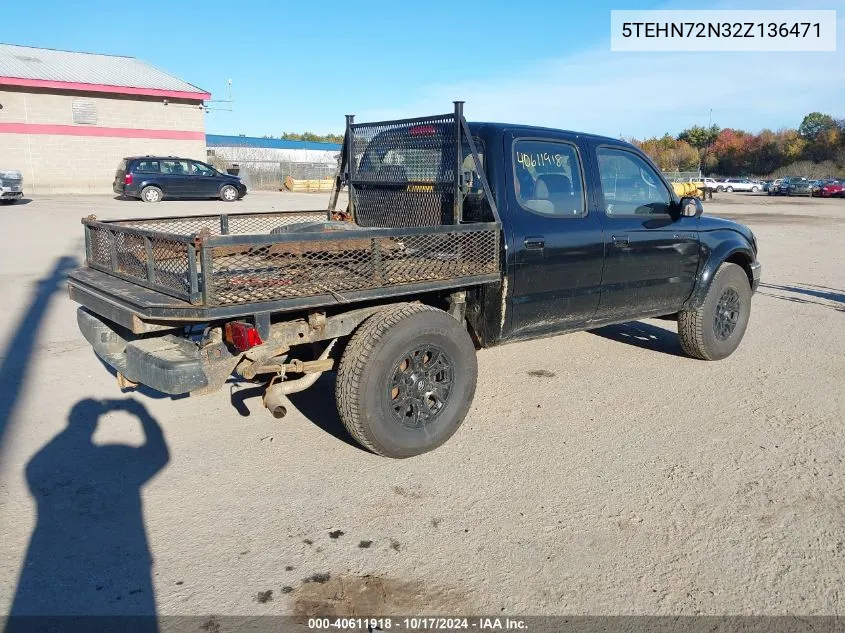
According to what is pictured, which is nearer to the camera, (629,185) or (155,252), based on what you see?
(155,252)

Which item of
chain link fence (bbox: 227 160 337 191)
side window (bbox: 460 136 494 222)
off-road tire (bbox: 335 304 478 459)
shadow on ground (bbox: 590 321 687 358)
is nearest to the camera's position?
off-road tire (bbox: 335 304 478 459)

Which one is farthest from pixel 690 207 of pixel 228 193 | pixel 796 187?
pixel 796 187

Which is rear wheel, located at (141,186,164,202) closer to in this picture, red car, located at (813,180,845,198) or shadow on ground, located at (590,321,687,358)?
shadow on ground, located at (590,321,687,358)

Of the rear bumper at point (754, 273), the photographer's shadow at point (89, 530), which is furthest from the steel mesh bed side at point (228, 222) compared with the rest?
the rear bumper at point (754, 273)

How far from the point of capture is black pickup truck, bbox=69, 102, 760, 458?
11.5 feet

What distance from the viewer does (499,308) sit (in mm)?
4395

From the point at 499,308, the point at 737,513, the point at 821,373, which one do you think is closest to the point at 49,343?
the point at 499,308

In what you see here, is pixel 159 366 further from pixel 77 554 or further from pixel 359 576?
pixel 359 576

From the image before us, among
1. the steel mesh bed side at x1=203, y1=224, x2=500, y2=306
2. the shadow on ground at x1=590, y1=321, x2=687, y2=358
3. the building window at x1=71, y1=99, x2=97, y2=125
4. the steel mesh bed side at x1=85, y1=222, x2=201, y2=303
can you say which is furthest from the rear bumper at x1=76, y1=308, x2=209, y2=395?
the building window at x1=71, y1=99, x2=97, y2=125

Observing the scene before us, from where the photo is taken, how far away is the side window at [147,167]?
74.5 feet

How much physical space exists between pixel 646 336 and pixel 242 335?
466 cm

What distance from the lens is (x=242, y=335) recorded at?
3.46 meters

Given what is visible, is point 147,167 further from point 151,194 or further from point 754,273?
point 754,273

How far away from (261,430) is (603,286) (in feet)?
8.38
